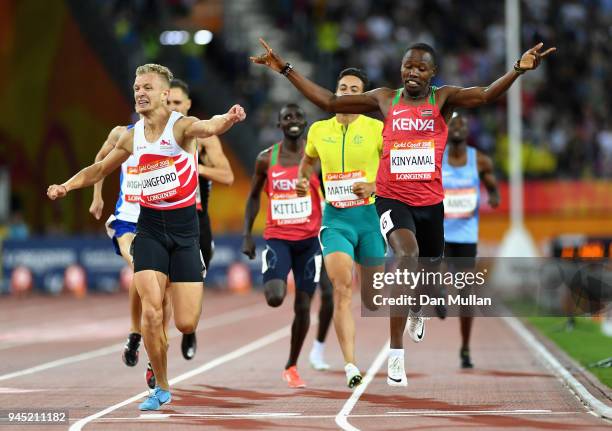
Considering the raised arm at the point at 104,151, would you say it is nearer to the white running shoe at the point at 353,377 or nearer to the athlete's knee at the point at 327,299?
the white running shoe at the point at 353,377

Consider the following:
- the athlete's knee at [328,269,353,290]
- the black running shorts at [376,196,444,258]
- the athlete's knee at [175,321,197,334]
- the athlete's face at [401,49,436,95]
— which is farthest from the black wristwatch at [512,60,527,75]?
the athlete's knee at [175,321,197,334]

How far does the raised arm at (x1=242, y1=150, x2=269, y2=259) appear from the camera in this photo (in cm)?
1318

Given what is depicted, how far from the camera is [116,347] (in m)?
17.6

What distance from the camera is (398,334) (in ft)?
36.2

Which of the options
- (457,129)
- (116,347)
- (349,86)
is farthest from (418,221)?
(116,347)

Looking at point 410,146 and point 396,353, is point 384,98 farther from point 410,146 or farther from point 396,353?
point 396,353

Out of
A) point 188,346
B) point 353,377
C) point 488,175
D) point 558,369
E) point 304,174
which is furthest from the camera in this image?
point 488,175

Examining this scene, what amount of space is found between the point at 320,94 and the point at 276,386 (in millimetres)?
3036

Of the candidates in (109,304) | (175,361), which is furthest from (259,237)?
(175,361)

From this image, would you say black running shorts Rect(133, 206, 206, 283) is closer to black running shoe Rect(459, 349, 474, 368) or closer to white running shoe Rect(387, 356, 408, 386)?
white running shoe Rect(387, 356, 408, 386)

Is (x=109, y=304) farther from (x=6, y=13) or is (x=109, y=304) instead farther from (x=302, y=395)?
(x=302, y=395)

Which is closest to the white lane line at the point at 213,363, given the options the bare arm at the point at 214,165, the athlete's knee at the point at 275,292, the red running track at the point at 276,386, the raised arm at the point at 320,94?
the red running track at the point at 276,386

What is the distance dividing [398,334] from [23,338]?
9.65 meters

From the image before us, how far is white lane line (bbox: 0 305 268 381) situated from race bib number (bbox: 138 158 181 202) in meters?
3.74
